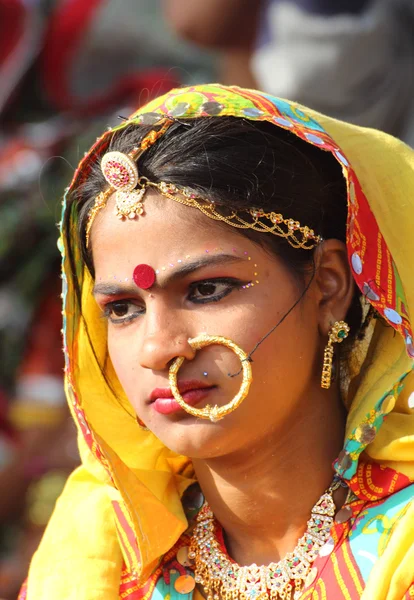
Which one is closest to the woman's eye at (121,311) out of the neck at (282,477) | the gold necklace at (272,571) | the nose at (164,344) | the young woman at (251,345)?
the young woman at (251,345)

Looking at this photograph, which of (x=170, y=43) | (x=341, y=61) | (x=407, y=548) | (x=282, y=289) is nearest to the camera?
(x=407, y=548)

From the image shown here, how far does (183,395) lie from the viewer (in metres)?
2.01

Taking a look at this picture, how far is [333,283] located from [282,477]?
46cm

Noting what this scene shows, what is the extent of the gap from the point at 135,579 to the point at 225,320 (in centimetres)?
75

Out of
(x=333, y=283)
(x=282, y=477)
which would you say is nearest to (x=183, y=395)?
(x=282, y=477)

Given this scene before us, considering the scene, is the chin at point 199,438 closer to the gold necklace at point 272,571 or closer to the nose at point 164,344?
the nose at point 164,344

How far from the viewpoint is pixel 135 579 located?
7.64 ft

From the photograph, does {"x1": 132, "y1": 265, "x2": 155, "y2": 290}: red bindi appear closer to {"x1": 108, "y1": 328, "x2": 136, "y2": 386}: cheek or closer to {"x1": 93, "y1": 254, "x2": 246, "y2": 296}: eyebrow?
{"x1": 93, "y1": 254, "x2": 246, "y2": 296}: eyebrow

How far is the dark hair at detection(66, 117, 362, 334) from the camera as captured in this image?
2.07 m

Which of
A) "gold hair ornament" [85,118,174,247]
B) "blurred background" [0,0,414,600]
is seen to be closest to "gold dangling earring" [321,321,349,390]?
"gold hair ornament" [85,118,174,247]

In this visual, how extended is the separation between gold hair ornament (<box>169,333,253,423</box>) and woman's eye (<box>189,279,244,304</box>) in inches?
3.3

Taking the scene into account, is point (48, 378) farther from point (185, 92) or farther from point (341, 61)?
point (185, 92)

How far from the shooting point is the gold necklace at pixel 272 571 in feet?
6.95

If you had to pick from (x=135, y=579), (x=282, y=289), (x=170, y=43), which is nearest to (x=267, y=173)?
(x=282, y=289)
